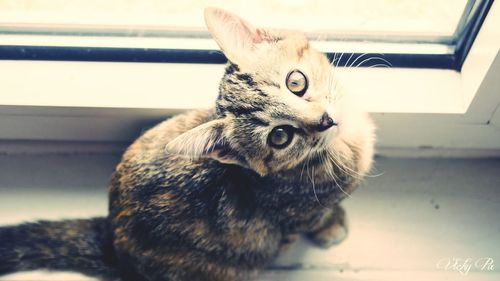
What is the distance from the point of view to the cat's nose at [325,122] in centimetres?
101

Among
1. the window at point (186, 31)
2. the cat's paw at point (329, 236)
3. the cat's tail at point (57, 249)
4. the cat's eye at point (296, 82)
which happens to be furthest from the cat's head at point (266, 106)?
the cat's tail at point (57, 249)

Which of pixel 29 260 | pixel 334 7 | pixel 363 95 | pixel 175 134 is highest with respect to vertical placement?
pixel 334 7

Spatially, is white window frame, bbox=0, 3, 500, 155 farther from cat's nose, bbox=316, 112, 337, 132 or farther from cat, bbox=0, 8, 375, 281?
cat's nose, bbox=316, 112, 337, 132

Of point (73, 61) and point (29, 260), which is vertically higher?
point (73, 61)

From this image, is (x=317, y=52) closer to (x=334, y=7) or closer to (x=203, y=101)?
(x=334, y=7)

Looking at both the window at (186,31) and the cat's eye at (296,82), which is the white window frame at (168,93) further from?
the cat's eye at (296,82)

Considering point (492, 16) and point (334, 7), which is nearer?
point (492, 16)

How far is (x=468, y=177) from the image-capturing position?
4.57ft

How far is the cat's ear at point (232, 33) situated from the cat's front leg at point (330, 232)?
0.48 m

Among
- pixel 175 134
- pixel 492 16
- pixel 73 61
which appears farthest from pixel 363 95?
pixel 73 61

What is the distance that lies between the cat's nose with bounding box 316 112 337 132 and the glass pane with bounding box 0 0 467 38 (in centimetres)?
31

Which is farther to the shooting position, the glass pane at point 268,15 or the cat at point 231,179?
the glass pane at point 268,15

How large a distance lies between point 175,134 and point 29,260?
1.44 ft

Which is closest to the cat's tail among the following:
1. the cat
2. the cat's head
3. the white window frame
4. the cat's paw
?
the cat
